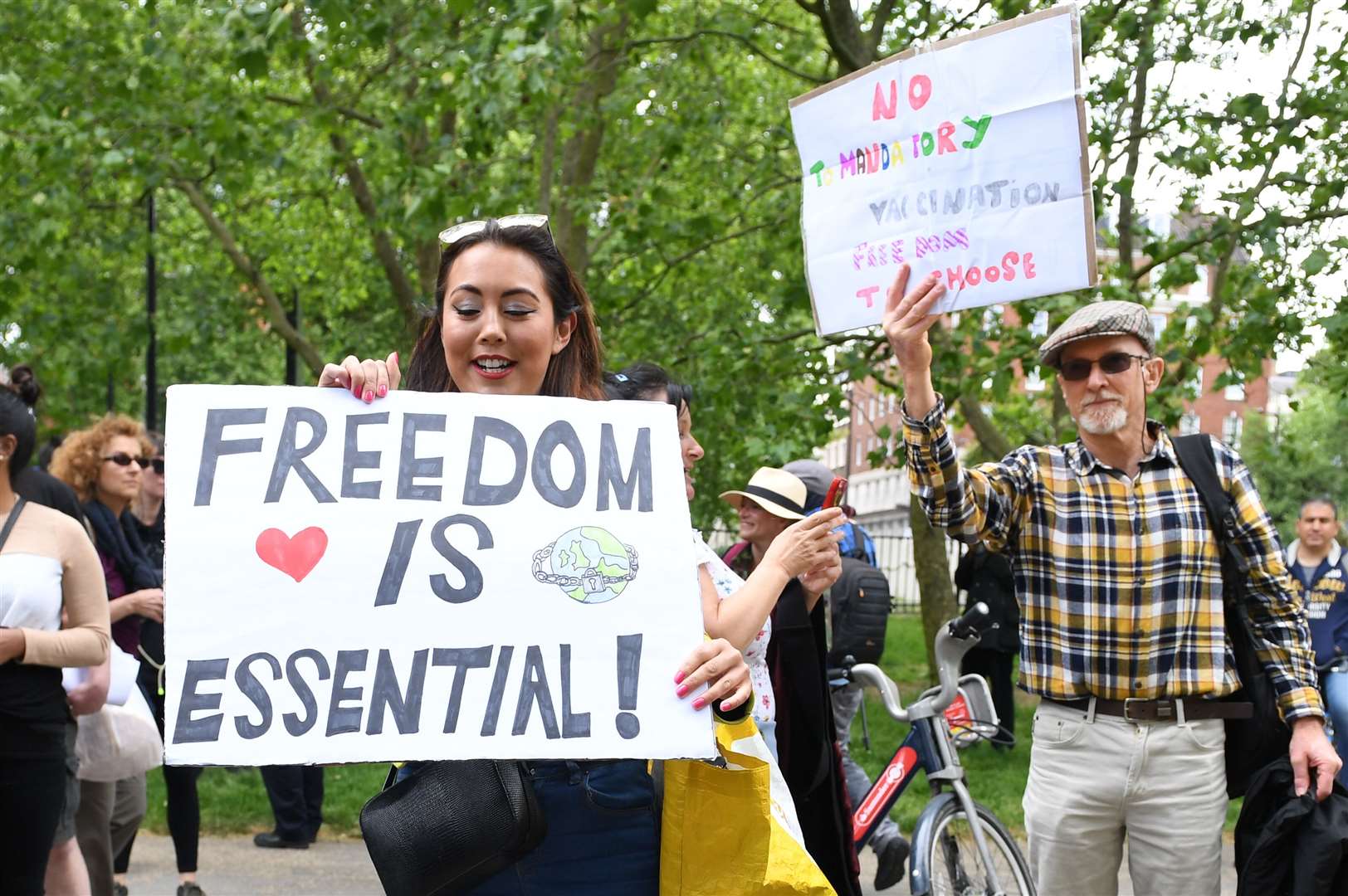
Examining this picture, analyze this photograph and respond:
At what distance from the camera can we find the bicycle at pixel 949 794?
5.73m

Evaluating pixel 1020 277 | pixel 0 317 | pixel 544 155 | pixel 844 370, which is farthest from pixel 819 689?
pixel 0 317

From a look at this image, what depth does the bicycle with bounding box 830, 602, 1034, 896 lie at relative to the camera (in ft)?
18.8

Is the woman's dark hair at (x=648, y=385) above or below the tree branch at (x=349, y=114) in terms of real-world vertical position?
below

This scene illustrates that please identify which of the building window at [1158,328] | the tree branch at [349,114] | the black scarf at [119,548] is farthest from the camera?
the tree branch at [349,114]

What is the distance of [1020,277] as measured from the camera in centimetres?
336

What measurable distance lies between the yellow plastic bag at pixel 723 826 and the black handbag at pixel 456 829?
205mm

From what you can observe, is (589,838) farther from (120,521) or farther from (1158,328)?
(1158,328)

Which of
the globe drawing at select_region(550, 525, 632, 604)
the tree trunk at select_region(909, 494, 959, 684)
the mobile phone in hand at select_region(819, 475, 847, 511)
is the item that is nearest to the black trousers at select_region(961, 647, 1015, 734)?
the tree trunk at select_region(909, 494, 959, 684)

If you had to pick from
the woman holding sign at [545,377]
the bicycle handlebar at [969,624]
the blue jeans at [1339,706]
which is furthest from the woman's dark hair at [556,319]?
the blue jeans at [1339,706]

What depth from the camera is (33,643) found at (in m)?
4.30

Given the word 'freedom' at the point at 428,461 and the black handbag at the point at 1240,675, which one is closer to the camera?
the word 'freedom' at the point at 428,461

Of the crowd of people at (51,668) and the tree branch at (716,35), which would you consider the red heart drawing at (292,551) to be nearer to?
the crowd of people at (51,668)

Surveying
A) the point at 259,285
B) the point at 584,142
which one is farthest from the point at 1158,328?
the point at 259,285

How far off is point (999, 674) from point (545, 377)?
8843mm
